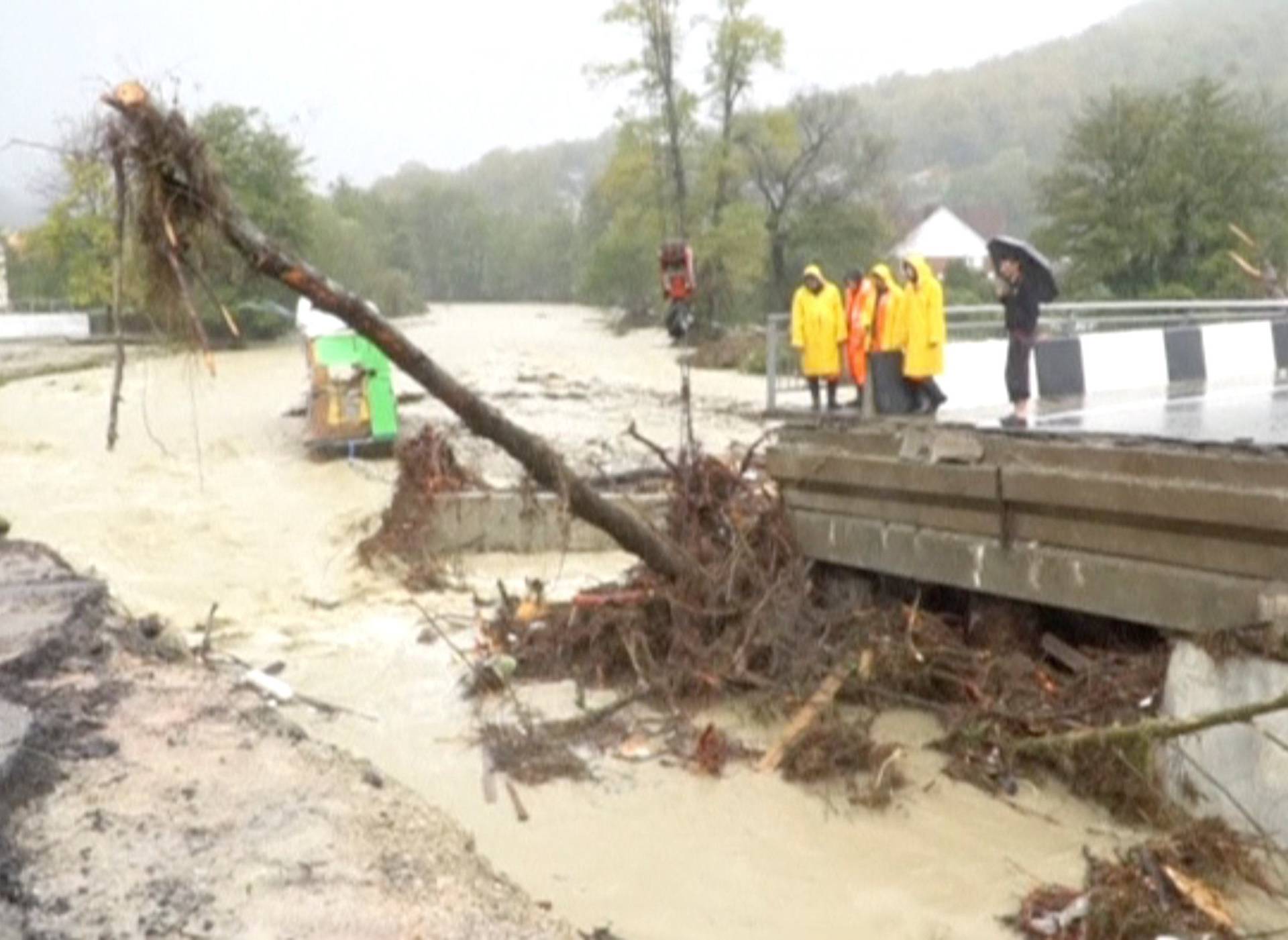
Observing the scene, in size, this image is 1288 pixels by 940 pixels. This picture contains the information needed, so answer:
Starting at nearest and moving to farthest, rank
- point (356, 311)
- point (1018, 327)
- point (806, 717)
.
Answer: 1. point (356, 311)
2. point (806, 717)
3. point (1018, 327)

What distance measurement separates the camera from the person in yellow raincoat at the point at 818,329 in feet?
48.2

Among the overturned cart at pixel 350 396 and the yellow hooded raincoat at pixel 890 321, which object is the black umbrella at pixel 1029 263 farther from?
the overturned cart at pixel 350 396

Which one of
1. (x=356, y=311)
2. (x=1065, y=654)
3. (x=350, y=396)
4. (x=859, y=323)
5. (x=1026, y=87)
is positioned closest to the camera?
(x=356, y=311)

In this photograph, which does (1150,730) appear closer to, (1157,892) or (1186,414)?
(1157,892)

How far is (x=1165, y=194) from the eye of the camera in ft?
117

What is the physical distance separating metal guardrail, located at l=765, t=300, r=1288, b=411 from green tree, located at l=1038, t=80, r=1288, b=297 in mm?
20276

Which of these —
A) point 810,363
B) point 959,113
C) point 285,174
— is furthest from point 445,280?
point 810,363

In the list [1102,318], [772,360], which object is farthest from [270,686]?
[1102,318]

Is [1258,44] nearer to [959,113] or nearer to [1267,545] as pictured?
[959,113]

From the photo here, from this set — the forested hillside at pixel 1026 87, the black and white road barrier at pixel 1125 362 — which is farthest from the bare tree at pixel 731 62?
the forested hillside at pixel 1026 87

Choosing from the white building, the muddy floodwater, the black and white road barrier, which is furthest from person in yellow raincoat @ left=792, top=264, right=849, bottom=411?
the white building

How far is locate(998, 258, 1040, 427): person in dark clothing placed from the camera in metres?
9.02

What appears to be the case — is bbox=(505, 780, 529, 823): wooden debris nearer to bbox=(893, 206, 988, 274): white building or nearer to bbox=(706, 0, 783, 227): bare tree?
bbox=(706, 0, 783, 227): bare tree

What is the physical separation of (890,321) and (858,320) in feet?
8.26
